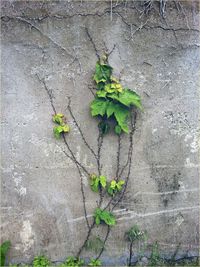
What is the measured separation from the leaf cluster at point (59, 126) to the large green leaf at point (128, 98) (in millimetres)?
542

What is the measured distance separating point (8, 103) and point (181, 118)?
178cm

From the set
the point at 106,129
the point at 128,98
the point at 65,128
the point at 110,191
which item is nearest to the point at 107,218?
the point at 110,191

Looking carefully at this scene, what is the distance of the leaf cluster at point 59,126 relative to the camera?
13.5 ft

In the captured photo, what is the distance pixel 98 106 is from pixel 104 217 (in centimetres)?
113

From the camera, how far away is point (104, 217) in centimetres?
416

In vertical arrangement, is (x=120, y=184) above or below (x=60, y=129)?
below

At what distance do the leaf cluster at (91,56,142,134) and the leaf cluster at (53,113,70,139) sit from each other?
32cm

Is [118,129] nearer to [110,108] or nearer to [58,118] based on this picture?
[110,108]

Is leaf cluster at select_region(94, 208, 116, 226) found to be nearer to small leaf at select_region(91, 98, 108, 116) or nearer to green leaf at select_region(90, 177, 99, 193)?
green leaf at select_region(90, 177, 99, 193)

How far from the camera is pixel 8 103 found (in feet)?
13.6

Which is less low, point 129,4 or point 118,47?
point 129,4

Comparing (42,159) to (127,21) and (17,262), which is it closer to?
(17,262)

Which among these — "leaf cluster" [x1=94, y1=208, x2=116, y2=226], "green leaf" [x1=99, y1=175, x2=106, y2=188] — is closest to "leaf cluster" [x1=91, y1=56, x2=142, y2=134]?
"green leaf" [x1=99, y1=175, x2=106, y2=188]

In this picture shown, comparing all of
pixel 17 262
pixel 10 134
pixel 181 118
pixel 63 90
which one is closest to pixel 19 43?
pixel 63 90
